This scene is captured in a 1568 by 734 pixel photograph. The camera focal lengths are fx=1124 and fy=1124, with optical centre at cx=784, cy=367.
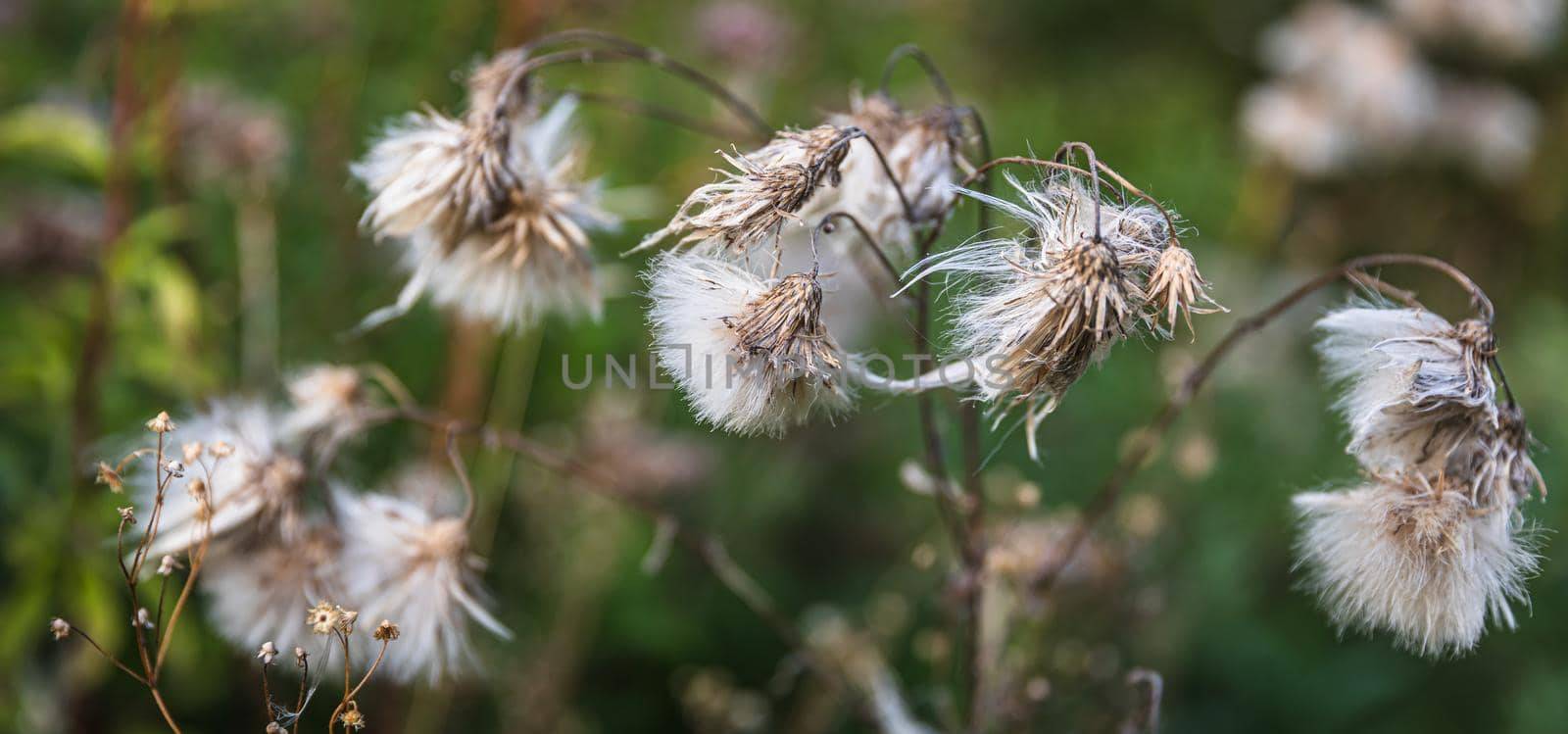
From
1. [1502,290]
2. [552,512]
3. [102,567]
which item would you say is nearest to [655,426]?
[552,512]

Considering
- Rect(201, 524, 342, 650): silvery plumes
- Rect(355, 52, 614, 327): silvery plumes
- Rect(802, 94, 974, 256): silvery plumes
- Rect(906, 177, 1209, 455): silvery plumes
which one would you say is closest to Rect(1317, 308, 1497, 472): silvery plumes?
Rect(906, 177, 1209, 455): silvery plumes

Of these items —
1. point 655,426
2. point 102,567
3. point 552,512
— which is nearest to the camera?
point 102,567

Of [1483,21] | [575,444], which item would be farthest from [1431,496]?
[1483,21]

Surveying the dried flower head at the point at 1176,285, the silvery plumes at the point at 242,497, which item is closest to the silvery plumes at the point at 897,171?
the dried flower head at the point at 1176,285

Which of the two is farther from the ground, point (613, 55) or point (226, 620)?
point (613, 55)

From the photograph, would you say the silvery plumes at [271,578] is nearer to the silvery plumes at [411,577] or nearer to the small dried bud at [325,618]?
the silvery plumes at [411,577]

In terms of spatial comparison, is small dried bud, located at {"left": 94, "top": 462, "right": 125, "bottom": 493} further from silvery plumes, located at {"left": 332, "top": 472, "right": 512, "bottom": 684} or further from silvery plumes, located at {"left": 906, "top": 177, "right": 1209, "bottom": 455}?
silvery plumes, located at {"left": 906, "top": 177, "right": 1209, "bottom": 455}

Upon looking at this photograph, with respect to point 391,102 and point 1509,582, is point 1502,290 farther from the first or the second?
point 391,102
